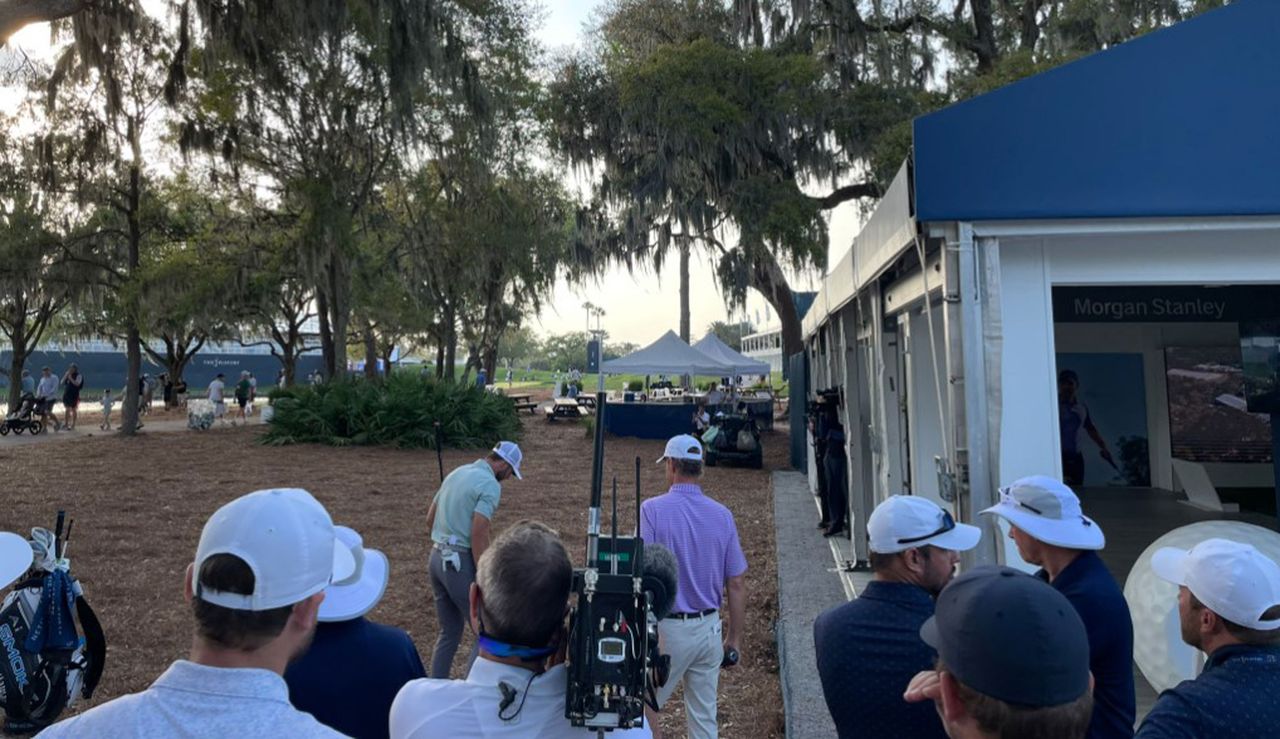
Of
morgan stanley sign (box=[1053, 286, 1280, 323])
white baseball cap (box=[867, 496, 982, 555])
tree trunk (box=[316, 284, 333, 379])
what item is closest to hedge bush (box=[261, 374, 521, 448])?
tree trunk (box=[316, 284, 333, 379])

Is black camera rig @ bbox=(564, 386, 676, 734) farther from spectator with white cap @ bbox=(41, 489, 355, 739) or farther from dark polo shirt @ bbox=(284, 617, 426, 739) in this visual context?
dark polo shirt @ bbox=(284, 617, 426, 739)

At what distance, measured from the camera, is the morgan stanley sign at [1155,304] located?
615 centimetres

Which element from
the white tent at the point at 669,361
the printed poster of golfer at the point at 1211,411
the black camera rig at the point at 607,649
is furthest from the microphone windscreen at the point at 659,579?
the white tent at the point at 669,361

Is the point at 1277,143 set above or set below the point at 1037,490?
above

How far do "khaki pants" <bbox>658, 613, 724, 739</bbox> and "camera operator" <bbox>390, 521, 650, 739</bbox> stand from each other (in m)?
1.92

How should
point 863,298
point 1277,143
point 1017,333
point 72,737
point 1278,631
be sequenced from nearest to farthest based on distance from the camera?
point 72,737
point 1278,631
point 1277,143
point 1017,333
point 863,298

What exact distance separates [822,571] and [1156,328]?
5.35 m

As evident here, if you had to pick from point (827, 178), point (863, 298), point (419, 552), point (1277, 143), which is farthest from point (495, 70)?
point (1277, 143)

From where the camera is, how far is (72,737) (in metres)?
1.28

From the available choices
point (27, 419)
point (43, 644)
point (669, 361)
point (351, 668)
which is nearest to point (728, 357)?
point (669, 361)

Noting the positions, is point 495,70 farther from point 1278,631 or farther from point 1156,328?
point 1278,631

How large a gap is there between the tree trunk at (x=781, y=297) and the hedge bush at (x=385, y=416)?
7.38m

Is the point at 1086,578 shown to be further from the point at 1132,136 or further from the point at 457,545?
the point at 457,545

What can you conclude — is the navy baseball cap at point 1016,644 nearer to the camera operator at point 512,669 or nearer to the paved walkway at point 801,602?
the camera operator at point 512,669
